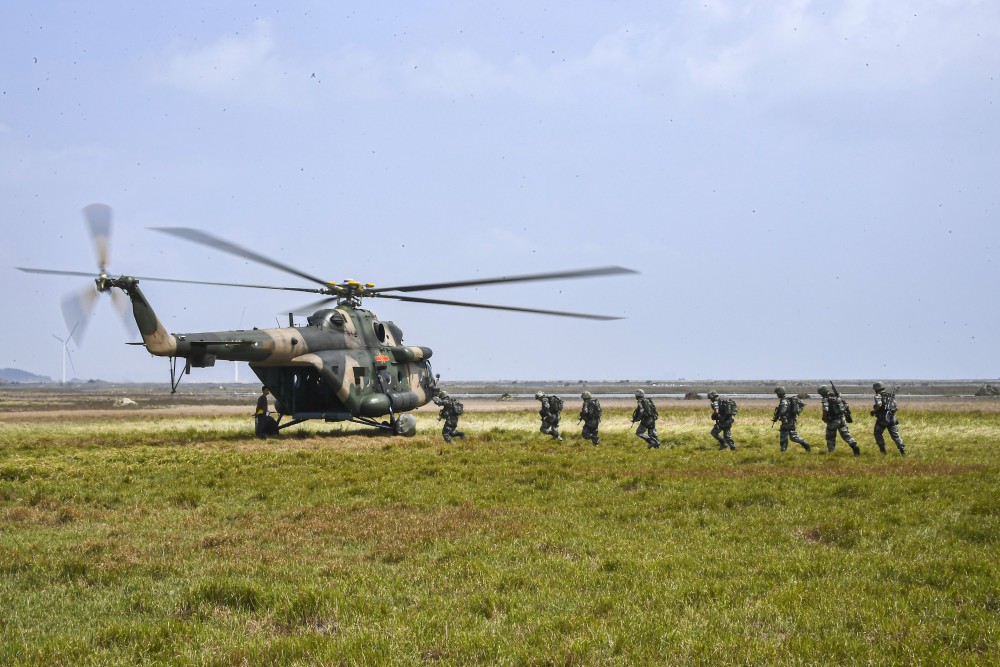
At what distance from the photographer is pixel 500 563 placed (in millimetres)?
8547

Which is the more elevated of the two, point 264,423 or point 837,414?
point 837,414

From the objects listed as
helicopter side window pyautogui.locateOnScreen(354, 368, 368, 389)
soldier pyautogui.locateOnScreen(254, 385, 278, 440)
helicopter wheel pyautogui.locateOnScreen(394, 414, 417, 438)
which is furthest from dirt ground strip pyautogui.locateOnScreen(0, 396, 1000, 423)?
helicopter side window pyautogui.locateOnScreen(354, 368, 368, 389)

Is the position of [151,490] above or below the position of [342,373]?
below

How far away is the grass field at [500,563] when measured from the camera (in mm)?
5891

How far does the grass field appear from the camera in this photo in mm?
5891

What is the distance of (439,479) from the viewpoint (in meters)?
15.4

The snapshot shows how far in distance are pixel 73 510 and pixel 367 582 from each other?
665 cm

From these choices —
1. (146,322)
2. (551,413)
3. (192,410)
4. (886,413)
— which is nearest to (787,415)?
(886,413)

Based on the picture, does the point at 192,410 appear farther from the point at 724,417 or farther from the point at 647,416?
the point at 724,417

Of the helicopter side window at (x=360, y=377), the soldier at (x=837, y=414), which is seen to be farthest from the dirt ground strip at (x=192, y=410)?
the soldier at (x=837, y=414)

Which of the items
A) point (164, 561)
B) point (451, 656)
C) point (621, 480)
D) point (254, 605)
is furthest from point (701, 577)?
point (621, 480)

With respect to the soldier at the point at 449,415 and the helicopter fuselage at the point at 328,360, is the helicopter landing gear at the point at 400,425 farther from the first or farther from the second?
the soldier at the point at 449,415

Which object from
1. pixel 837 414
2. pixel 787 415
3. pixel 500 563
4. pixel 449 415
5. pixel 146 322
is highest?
pixel 146 322

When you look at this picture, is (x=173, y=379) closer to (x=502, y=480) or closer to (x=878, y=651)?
(x=502, y=480)
